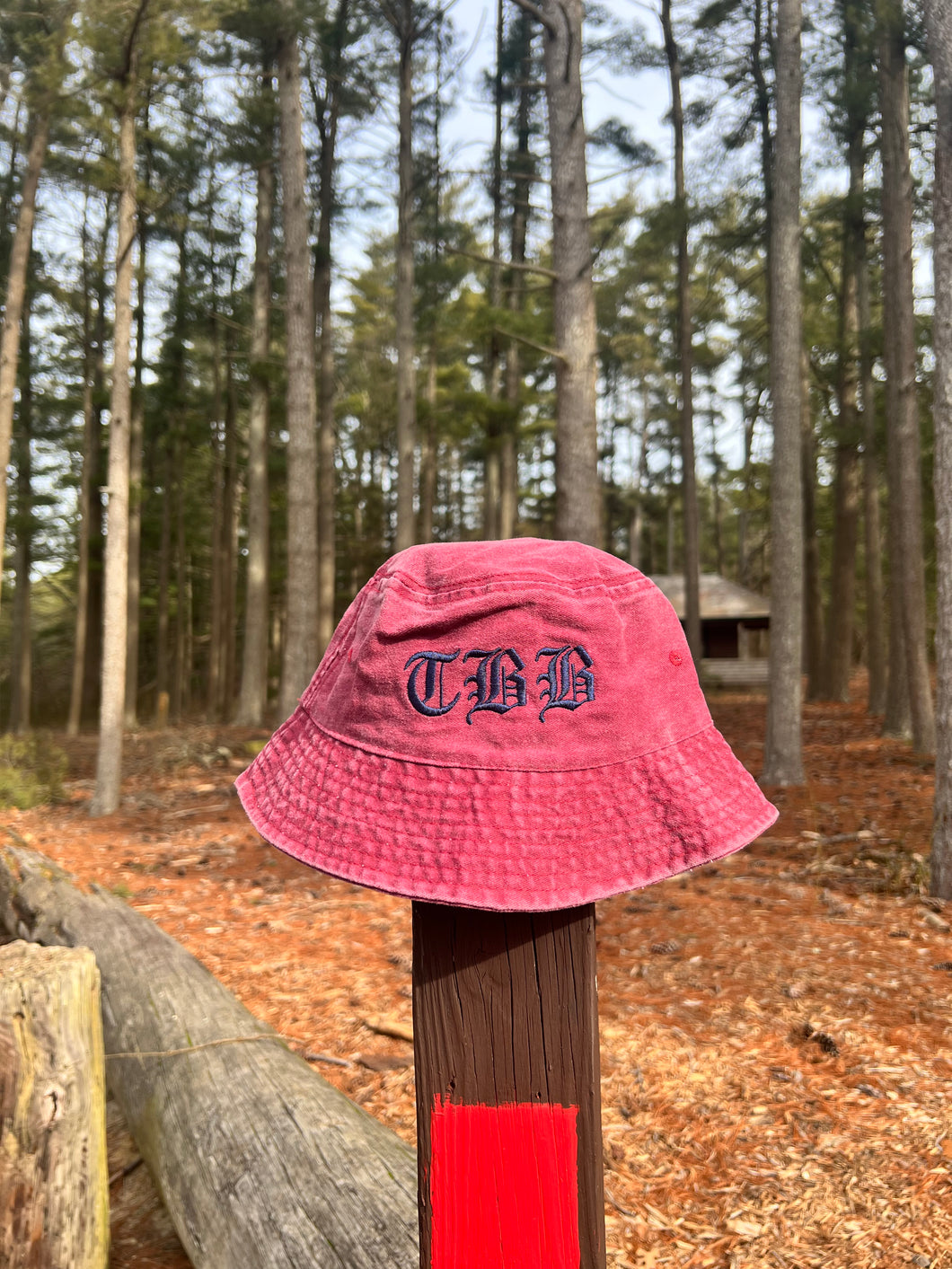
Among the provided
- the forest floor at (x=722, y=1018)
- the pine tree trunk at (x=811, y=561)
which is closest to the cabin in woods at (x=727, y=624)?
the pine tree trunk at (x=811, y=561)

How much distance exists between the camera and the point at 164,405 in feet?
65.0

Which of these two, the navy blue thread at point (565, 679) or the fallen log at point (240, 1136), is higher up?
the navy blue thread at point (565, 679)

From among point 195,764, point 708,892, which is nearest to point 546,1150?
point 708,892

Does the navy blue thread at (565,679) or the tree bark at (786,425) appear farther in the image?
the tree bark at (786,425)

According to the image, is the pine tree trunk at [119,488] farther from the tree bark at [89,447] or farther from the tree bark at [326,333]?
the tree bark at [89,447]

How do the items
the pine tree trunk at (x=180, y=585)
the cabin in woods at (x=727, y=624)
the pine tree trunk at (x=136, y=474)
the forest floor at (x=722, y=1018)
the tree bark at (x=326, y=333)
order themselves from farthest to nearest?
→ the cabin in woods at (x=727, y=624)
the pine tree trunk at (x=180, y=585)
the pine tree trunk at (x=136, y=474)
the tree bark at (x=326, y=333)
the forest floor at (x=722, y=1018)

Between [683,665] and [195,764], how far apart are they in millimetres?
12226

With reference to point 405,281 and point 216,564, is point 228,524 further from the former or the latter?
point 405,281

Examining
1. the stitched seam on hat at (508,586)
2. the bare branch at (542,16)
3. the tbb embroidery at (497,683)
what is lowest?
the tbb embroidery at (497,683)

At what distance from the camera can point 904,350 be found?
1151cm

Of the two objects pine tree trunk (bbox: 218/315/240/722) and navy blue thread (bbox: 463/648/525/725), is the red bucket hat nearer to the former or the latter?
navy blue thread (bbox: 463/648/525/725)

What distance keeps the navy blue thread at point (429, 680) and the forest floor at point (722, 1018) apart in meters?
2.38

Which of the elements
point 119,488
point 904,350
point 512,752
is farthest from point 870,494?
point 512,752

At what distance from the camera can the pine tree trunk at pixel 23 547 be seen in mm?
18906
